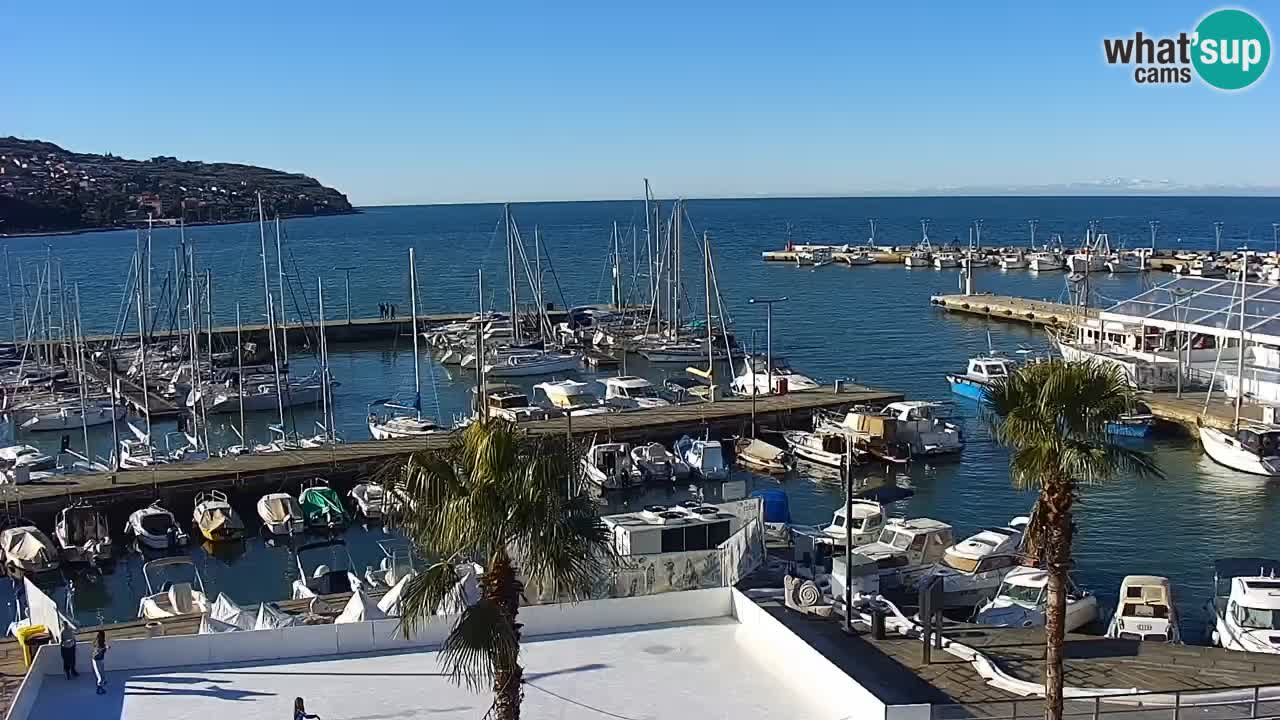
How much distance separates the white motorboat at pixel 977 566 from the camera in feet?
96.4

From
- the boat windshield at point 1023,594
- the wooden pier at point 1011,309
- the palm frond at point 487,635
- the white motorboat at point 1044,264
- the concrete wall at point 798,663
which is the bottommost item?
the boat windshield at point 1023,594

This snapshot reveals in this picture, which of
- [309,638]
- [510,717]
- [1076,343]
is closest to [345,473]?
[309,638]

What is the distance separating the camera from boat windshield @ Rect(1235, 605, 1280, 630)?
24453 mm

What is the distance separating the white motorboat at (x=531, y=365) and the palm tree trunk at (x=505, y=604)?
57661 millimetres

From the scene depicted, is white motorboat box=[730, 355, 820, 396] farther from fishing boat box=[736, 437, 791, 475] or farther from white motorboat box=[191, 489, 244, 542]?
white motorboat box=[191, 489, 244, 542]

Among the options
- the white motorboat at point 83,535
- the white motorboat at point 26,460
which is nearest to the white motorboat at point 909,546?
the white motorboat at point 83,535

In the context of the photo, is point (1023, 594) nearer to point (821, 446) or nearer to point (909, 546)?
point (909, 546)

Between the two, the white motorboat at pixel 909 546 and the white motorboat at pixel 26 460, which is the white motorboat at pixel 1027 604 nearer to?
the white motorboat at pixel 909 546

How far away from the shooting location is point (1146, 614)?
25422 mm

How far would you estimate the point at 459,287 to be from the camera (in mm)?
138750

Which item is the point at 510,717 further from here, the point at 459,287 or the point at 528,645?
the point at 459,287

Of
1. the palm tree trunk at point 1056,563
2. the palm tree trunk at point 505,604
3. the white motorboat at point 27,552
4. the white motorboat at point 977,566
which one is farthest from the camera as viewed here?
the white motorboat at point 27,552

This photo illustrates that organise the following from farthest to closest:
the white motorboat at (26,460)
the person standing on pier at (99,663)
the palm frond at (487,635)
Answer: the white motorboat at (26,460)
the person standing on pier at (99,663)
the palm frond at (487,635)

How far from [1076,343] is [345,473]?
125ft
